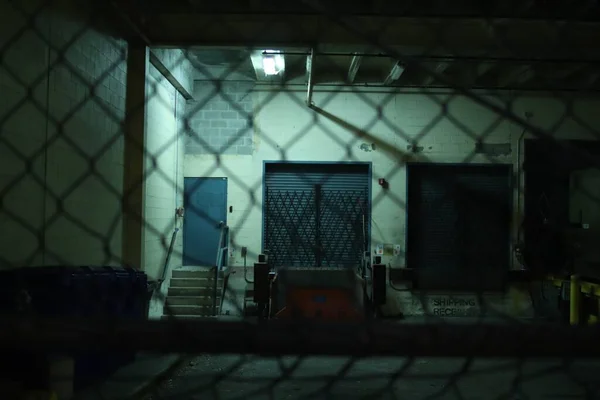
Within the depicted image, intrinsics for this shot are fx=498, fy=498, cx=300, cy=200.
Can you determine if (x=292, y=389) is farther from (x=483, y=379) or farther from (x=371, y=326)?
(x=371, y=326)

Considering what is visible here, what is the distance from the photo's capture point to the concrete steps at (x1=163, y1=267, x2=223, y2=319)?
7793mm

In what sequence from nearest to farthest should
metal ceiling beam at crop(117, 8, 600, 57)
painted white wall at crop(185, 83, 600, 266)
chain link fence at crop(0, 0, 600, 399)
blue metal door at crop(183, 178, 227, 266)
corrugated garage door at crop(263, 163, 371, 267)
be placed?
1. chain link fence at crop(0, 0, 600, 399)
2. metal ceiling beam at crop(117, 8, 600, 57)
3. corrugated garage door at crop(263, 163, 371, 267)
4. blue metal door at crop(183, 178, 227, 266)
5. painted white wall at crop(185, 83, 600, 266)

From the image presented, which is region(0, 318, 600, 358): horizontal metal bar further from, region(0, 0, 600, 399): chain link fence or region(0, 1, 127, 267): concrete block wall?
region(0, 1, 127, 267): concrete block wall

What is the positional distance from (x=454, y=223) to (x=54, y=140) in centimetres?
761

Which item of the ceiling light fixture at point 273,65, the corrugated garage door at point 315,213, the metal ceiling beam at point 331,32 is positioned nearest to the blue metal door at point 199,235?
the corrugated garage door at point 315,213

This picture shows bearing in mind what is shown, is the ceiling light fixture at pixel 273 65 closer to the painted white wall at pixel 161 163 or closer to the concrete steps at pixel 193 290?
the painted white wall at pixel 161 163

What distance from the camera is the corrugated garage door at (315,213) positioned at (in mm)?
6586

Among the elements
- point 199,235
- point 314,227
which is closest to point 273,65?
point 314,227

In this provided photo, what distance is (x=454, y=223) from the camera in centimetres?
921

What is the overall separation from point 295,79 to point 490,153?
142 inches

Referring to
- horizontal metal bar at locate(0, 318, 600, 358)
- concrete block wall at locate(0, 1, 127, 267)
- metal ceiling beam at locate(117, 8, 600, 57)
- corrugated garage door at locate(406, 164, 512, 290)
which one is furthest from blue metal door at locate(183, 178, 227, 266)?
horizontal metal bar at locate(0, 318, 600, 358)

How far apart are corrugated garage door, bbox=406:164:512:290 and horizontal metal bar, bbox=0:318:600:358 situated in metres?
8.25

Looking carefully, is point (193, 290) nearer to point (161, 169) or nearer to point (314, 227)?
point (161, 169)

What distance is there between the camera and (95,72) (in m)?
5.00
